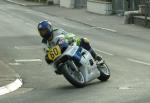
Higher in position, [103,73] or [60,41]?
[60,41]

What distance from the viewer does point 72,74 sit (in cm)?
1302

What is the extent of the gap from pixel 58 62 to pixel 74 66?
36 centimetres

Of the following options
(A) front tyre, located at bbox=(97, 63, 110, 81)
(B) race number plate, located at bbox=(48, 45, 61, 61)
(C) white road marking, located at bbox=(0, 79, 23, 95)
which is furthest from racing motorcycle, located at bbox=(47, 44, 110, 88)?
(C) white road marking, located at bbox=(0, 79, 23, 95)

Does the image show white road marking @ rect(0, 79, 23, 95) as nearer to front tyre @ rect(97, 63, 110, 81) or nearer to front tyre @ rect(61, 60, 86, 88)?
front tyre @ rect(61, 60, 86, 88)

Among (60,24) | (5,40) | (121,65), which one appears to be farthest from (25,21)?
(121,65)

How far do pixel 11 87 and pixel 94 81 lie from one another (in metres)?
2.02

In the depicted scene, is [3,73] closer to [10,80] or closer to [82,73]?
[10,80]

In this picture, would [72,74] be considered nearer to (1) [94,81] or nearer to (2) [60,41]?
(2) [60,41]

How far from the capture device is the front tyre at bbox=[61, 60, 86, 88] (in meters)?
12.9

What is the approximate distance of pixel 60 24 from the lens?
118 feet

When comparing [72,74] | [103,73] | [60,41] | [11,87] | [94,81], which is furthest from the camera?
[94,81]

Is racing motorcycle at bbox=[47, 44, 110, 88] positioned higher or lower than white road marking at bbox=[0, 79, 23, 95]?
higher

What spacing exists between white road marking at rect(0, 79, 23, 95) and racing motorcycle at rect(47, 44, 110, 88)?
113 centimetres

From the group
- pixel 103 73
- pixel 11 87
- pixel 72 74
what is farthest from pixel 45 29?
pixel 103 73
